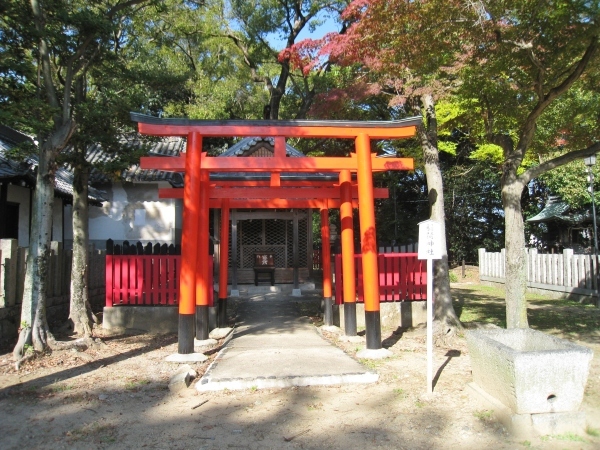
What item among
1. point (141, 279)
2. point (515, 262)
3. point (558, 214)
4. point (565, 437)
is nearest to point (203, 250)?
point (141, 279)

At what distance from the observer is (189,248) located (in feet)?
24.2

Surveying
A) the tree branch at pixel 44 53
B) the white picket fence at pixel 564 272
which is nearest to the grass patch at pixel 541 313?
the white picket fence at pixel 564 272

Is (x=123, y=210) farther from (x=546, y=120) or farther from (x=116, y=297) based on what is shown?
(x=546, y=120)

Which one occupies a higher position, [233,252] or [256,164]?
[256,164]


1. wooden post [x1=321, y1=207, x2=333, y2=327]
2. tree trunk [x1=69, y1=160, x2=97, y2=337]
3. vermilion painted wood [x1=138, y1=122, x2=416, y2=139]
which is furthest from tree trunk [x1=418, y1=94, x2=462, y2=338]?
tree trunk [x1=69, y1=160, x2=97, y2=337]

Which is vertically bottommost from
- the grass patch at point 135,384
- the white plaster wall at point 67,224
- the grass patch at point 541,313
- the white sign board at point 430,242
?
the grass patch at point 135,384

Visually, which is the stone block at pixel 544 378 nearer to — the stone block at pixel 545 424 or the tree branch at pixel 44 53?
the stone block at pixel 545 424

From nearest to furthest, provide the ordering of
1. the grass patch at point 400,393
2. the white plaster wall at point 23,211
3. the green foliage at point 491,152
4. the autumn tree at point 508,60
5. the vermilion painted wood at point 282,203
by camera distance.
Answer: the grass patch at point 400,393 → the autumn tree at point 508,60 → the vermilion painted wood at point 282,203 → the white plaster wall at point 23,211 → the green foliage at point 491,152

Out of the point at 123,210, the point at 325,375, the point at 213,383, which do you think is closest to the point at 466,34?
the point at 325,375

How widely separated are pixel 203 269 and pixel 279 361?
A: 2766 mm

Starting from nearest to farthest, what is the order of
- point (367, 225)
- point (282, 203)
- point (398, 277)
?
point (367, 225) < point (398, 277) < point (282, 203)

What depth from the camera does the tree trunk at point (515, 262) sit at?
6.96 m

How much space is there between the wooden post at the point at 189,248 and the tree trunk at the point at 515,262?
4.72 m

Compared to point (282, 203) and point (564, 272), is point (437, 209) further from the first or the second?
point (564, 272)
